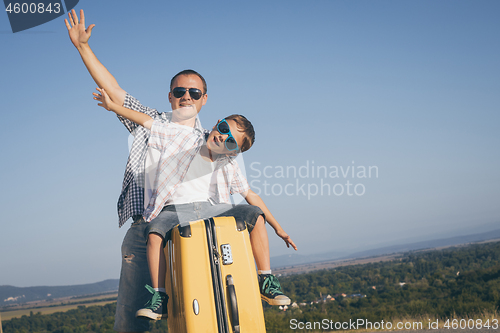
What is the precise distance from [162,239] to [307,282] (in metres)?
72.3

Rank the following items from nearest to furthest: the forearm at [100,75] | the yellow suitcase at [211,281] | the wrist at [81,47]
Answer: the yellow suitcase at [211,281] → the forearm at [100,75] → the wrist at [81,47]

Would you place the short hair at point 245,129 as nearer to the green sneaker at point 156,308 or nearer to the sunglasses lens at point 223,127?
the sunglasses lens at point 223,127

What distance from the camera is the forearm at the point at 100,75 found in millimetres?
3200

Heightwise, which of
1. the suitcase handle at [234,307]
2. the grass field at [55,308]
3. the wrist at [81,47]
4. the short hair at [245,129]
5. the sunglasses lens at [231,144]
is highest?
the wrist at [81,47]

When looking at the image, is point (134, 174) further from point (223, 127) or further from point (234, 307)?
point (234, 307)

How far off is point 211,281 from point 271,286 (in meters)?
0.55

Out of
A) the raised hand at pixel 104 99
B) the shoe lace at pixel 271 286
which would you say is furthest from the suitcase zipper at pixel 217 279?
the raised hand at pixel 104 99

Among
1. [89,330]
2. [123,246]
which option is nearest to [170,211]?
[123,246]

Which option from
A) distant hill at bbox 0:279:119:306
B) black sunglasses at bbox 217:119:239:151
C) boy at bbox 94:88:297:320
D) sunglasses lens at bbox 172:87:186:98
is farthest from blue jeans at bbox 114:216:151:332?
distant hill at bbox 0:279:119:306

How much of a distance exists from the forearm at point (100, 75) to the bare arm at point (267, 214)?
139 centimetres

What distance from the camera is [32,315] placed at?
85.5m

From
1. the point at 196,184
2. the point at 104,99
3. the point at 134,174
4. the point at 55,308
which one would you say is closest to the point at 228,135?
the point at 196,184

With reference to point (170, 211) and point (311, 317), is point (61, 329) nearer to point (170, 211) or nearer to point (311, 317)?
point (311, 317)

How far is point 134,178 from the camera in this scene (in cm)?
311
